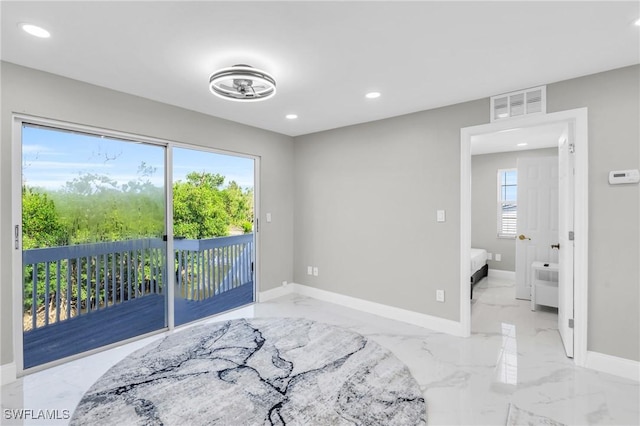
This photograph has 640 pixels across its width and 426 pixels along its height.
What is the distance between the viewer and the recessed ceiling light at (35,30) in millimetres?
1972

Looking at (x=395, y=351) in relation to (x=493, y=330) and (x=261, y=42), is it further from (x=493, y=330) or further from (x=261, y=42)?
(x=261, y=42)

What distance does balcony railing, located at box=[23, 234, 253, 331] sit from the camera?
2734 mm

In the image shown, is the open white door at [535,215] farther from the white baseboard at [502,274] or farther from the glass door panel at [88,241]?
the glass door panel at [88,241]

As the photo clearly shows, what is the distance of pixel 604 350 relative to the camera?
262 centimetres

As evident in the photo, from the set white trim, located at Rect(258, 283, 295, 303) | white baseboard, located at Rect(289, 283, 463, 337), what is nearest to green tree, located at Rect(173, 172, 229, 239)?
white trim, located at Rect(258, 283, 295, 303)

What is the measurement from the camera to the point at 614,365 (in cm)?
256

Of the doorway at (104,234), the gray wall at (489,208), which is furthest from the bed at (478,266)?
the doorway at (104,234)

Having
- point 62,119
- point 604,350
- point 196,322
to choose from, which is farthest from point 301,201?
point 604,350

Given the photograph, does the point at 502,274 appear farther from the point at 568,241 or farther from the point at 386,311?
the point at 568,241

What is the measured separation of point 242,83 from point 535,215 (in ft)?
14.9

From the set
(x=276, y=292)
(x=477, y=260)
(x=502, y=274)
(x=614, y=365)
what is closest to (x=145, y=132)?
(x=276, y=292)

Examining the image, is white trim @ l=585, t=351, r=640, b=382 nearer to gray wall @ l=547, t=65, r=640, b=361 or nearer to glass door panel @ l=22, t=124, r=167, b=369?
gray wall @ l=547, t=65, r=640, b=361

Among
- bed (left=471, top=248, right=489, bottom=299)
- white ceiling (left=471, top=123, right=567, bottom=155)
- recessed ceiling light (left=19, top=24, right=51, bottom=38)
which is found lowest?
bed (left=471, top=248, right=489, bottom=299)

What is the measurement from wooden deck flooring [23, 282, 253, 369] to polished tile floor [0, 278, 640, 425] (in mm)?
162
